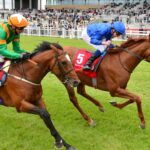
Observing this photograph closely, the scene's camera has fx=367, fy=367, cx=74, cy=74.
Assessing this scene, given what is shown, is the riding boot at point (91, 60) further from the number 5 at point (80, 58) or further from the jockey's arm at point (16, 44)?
the jockey's arm at point (16, 44)

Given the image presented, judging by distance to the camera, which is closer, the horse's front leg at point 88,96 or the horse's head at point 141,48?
the horse's head at point 141,48

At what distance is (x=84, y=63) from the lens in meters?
7.26

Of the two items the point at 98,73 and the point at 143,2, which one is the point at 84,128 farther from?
the point at 143,2

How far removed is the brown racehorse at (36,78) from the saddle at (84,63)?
1710 mm

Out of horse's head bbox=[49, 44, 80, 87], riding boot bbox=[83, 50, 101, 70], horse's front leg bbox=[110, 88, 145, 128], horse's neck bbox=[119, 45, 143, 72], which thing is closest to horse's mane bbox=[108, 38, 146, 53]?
horse's neck bbox=[119, 45, 143, 72]

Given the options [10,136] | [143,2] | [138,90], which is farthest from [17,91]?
[143,2]

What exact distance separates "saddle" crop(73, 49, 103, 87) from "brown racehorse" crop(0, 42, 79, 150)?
1710mm

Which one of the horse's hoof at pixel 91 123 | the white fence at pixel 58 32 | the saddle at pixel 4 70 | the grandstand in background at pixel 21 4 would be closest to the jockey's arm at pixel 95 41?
the horse's hoof at pixel 91 123

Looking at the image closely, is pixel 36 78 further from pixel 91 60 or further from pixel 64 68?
pixel 91 60

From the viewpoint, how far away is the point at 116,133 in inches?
251

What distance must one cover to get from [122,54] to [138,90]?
3464mm

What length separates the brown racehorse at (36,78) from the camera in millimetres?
5285

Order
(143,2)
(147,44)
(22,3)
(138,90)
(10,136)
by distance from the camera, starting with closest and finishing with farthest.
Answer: (10,136) → (147,44) → (138,90) → (143,2) → (22,3)

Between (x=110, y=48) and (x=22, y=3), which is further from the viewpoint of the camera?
(x=22, y=3)
